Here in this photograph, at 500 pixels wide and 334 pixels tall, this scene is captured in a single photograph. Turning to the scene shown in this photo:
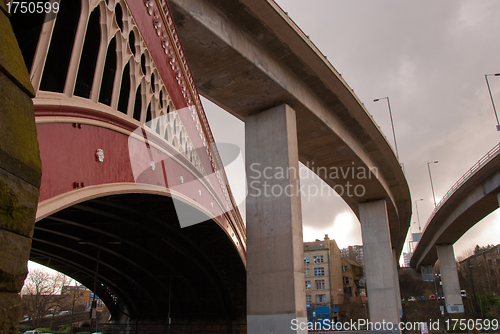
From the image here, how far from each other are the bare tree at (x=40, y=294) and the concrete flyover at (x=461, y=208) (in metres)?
50.5

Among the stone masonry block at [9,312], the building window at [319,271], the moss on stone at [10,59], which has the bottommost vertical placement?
the stone masonry block at [9,312]

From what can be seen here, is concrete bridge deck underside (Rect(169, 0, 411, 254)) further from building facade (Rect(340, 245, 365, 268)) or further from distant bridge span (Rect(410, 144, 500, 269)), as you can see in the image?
building facade (Rect(340, 245, 365, 268))

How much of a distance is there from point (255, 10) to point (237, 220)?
1178 centimetres

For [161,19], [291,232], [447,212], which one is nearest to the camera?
[161,19]

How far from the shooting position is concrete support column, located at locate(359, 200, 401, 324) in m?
27.1

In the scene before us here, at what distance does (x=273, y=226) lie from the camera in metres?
14.6

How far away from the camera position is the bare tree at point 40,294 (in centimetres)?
5291

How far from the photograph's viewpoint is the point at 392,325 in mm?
26578

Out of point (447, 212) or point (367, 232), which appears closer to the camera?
point (367, 232)

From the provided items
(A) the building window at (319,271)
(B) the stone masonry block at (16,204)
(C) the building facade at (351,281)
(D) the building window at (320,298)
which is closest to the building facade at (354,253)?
(C) the building facade at (351,281)

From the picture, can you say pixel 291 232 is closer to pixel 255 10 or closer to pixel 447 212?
pixel 255 10

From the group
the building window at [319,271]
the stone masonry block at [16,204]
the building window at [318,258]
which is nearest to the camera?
the stone masonry block at [16,204]

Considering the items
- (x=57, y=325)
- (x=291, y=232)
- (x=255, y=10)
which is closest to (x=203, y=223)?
(x=291, y=232)

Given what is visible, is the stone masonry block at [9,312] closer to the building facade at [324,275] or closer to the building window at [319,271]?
the building facade at [324,275]
